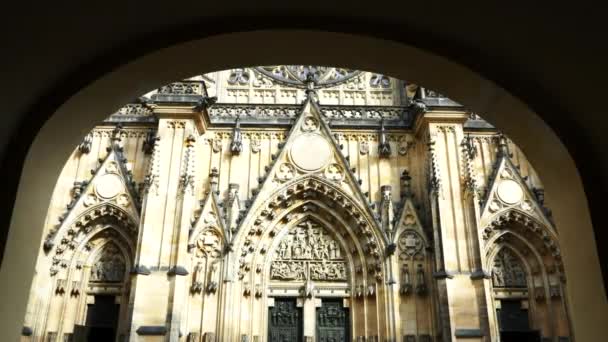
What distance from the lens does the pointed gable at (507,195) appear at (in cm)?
1426

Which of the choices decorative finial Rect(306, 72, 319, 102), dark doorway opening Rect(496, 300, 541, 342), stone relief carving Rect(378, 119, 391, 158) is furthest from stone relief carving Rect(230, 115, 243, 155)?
dark doorway opening Rect(496, 300, 541, 342)

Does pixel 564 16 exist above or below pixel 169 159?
Result: below

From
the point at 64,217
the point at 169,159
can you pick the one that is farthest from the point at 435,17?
the point at 64,217

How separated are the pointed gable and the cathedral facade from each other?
0.13 feet

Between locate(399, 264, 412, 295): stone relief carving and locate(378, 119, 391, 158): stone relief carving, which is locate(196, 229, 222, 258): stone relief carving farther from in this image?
locate(378, 119, 391, 158): stone relief carving

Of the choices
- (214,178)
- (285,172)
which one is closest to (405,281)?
(285,172)

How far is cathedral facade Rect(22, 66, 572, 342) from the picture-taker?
1323cm

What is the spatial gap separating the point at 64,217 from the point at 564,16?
547 inches

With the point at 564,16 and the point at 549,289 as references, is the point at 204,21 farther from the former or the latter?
the point at 549,289

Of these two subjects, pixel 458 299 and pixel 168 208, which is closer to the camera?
pixel 458 299

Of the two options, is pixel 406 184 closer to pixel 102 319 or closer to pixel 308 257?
pixel 308 257

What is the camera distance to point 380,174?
601 inches

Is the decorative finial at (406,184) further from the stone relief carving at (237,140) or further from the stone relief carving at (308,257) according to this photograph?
the stone relief carving at (237,140)

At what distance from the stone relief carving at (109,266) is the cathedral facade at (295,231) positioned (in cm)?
4
